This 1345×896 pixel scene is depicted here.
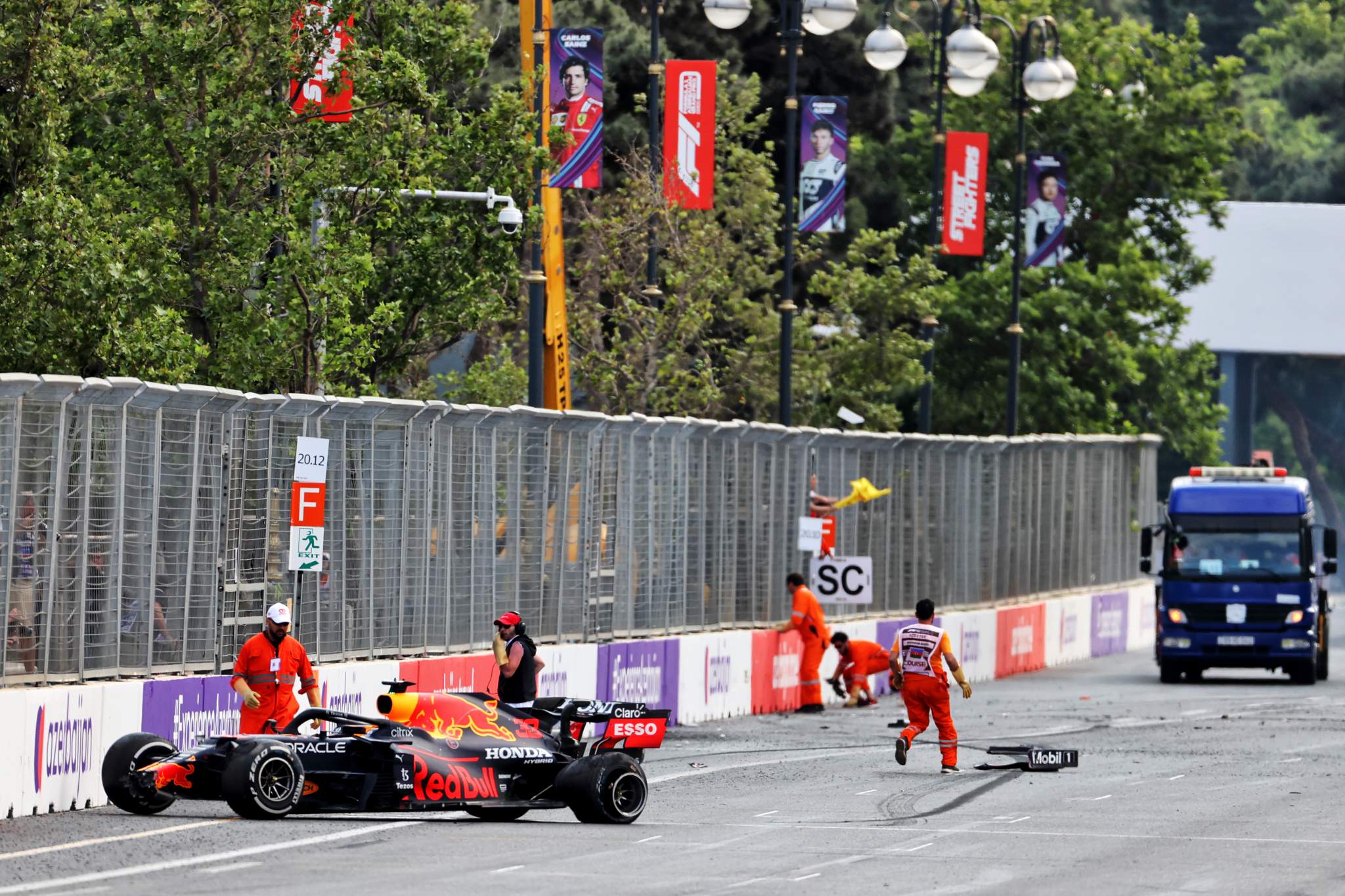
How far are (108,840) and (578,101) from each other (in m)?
16.8

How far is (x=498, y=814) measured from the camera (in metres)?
19.1

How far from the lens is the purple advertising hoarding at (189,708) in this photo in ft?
65.8

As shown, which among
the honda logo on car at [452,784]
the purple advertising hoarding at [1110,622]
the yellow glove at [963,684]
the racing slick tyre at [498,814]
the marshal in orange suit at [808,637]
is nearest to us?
the honda logo on car at [452,784]

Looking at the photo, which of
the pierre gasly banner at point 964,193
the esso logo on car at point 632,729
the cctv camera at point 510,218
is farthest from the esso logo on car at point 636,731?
the pierre gasly banner at point 964,193

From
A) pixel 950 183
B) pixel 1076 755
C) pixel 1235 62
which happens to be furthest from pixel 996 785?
pixel 1235 62

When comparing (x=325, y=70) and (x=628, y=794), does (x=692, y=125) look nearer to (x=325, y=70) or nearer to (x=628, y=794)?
(x=325, y=70)

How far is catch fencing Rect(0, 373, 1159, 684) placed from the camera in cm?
1948

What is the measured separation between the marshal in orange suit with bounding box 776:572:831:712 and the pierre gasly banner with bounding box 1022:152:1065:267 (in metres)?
15.8

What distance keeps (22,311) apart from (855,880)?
40.3ft

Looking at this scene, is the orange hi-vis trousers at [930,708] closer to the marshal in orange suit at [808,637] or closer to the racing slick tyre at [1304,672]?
the marshal in orange suit at [808,637]

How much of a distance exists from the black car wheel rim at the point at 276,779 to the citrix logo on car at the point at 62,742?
73.8 inches

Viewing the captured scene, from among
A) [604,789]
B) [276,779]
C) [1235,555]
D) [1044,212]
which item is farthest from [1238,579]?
[276,779]

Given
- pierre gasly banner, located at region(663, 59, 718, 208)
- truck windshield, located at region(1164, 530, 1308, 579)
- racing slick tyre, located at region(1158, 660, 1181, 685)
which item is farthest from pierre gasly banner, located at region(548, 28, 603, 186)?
racing slick tyre, located at region(1158, 660, 1181, 685)

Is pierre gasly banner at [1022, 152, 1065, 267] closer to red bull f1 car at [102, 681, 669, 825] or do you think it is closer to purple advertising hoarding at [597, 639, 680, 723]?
purple advertising hoarding at [597, 639, 680, 723]
